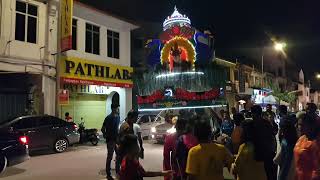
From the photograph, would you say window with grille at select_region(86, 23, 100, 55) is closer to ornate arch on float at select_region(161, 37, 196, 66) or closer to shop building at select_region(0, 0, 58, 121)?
shop building at select_region(0, 0, 58, 121)

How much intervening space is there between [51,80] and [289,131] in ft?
58.8

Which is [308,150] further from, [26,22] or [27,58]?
[26,22]

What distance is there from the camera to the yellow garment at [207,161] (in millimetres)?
4875

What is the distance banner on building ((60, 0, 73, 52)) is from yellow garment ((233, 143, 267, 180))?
660 inches

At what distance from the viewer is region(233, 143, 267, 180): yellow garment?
5648 millimetres

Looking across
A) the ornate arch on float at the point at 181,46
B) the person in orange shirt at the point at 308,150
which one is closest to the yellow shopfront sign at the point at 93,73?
the ornate arch on float at the point at 181,46

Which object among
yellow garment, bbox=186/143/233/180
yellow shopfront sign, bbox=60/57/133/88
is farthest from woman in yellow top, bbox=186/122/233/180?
yellow shopfront sign, bbox=60/57/133/88

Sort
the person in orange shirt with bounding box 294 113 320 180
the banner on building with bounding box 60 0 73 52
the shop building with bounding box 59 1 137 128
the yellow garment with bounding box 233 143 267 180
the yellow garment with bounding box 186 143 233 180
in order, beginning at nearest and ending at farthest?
the yellow garment with bounding box 186 143 233 180 < the person in orange shirt with bounding box 294 113 320 180 < the yellow garment with bounding box 233 143 267 180 < the banner on building with bounding box 60 0 73 52 < the shop building with bounding box 59 1 137 128

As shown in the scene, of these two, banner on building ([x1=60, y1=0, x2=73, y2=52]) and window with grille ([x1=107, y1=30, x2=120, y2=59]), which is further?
window with grille ([x1=107, y1=30, x2=120, y2=59])

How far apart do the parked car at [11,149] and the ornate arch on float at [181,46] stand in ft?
50.8

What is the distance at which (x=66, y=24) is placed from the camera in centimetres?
2152

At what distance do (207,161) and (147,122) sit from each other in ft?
63.0

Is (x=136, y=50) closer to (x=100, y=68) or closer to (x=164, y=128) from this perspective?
(x=100, y=68)

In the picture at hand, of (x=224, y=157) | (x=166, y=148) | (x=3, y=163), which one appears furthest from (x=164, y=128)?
(x=224, y=157)
